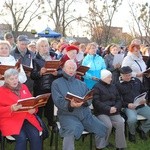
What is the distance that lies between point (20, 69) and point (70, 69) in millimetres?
876

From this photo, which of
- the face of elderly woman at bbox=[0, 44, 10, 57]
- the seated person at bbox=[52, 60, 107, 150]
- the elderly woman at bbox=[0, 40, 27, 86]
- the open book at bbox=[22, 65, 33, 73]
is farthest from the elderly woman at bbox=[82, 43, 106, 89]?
the face of elderly woman at bbox=[0, 44, 10, 57]

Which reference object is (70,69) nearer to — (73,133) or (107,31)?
(73,133)

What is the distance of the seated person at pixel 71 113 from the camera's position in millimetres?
5387

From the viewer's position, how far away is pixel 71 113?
5.68 m

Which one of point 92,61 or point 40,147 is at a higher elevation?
point 92,61

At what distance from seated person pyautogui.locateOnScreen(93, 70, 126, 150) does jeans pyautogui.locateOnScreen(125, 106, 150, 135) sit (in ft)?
1.23

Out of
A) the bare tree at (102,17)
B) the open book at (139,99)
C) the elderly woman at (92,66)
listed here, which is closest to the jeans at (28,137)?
the open book at (139,99)

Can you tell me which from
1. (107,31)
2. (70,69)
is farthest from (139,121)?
(107,31)

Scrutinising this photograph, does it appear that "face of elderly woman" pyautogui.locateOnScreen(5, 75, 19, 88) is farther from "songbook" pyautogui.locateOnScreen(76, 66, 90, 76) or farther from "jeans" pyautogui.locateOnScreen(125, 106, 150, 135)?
"jeans" pyautogui.locateOnScreen(125, 106, 150, 135)

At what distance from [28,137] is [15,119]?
1.12 ft

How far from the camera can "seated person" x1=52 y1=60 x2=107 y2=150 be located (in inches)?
212

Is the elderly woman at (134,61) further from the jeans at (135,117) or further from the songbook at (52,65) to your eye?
the songbook at (52,65)

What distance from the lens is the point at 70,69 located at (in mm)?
5785

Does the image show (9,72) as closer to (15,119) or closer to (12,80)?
(12,80)
